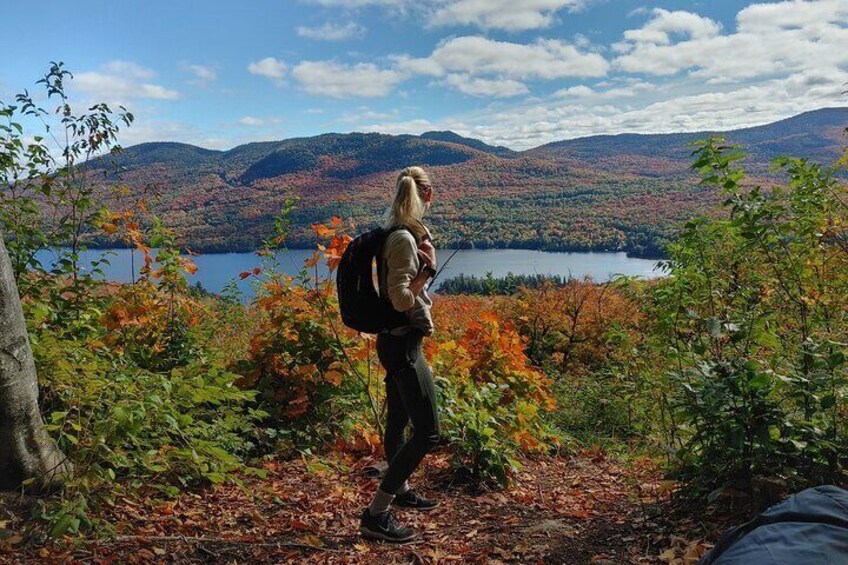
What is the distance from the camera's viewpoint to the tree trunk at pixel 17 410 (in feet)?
8.59

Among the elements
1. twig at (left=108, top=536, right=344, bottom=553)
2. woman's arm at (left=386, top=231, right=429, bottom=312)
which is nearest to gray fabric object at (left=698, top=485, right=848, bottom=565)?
woman's arm at (left=386, top=231, right=429, bottom=312)

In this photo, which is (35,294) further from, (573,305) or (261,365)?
(573,305)

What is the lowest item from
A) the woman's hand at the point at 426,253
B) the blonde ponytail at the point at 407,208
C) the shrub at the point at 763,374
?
the shrub at the point at 763,374

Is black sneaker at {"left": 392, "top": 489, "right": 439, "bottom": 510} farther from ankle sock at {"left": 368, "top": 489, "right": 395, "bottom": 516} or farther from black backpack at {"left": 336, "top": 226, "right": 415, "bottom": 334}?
black backpack at {"left": 336, "top": 226, "right": 415, "bottom": 334}

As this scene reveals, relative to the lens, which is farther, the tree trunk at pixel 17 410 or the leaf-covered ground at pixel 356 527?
the leaf-covered ground at pixel 356 527

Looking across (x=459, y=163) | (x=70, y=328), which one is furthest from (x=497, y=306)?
(x=459, y=163)

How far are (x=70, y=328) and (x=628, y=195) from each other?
11456cm

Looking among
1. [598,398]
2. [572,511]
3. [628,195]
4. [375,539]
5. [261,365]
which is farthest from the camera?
[628,195]

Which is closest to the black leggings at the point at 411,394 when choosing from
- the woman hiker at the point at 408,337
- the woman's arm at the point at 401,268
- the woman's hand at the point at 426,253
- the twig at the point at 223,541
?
the woman hiker at the point at 408,337

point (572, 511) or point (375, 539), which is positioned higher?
point (375, 539)

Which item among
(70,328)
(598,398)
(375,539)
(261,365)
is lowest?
(598,398)

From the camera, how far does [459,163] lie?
533ft

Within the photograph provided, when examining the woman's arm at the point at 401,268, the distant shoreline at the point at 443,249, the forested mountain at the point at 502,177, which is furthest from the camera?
the forested mountain at the point at 502,177

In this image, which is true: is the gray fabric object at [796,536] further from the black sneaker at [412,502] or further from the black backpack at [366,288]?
the black sneaker at [412,502]
